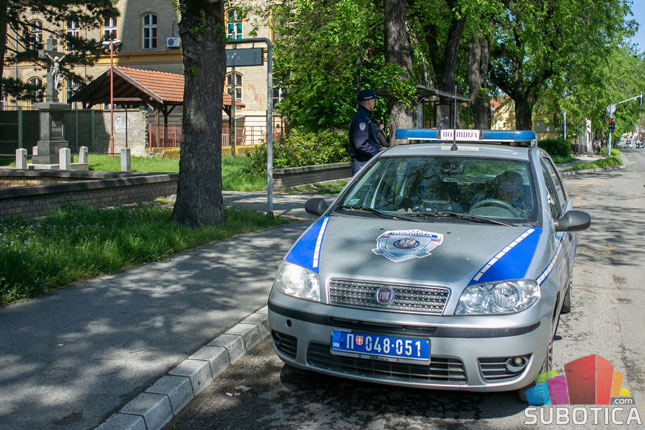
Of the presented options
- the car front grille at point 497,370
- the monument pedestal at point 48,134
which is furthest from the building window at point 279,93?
the car front grille at point 497,370

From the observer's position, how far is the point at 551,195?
5582 millimetres

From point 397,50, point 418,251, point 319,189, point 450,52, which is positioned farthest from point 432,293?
point 450,52

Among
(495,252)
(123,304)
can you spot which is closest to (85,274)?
(123,304)

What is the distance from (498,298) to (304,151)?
17323 millimetres

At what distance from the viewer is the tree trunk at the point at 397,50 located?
16547 mm

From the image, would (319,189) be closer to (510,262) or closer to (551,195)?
(551,195)

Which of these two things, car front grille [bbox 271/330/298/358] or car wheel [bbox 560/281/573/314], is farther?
car wheel [bbox 560/281/573/314]

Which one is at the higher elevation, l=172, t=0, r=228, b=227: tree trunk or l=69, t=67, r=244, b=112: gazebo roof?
l=69, t=67, r=244, b=112: gazebo roof

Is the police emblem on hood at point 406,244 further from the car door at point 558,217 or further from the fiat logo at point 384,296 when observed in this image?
the car door at point 558,217

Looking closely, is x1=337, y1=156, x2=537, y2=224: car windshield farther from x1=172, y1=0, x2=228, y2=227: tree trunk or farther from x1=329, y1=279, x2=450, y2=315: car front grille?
x1=172, y1=0, x2=228, y2=227: tree trunk

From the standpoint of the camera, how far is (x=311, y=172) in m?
19.8

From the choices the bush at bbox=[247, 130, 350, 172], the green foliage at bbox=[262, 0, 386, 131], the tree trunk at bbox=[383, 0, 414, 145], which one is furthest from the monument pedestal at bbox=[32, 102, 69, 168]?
the tree trunk at bbox=[383, 0, 414, 145]

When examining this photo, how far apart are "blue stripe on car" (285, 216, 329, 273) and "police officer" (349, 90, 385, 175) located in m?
4.10

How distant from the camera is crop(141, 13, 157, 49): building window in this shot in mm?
51500
